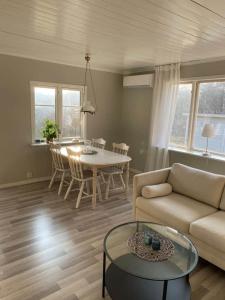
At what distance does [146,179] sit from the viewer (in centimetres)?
317

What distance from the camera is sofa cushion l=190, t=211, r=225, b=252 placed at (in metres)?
2.17

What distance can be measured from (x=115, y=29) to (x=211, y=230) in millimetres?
2389

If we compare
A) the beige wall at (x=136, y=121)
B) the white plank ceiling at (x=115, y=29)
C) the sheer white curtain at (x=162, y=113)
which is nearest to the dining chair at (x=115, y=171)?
the sheer white curtain at (x=162, y=113)

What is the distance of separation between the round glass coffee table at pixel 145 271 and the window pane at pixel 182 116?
284 cm

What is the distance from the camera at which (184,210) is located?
105 inches

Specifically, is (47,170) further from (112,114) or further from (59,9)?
(59,9)

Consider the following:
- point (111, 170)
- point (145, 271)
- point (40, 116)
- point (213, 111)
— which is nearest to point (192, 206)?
point (145, 271)

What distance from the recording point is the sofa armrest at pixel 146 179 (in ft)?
10.2

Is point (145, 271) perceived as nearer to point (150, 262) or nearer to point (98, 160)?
point (150, 262)

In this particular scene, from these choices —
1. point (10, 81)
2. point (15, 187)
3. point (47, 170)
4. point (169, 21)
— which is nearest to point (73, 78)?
point (10, 81)

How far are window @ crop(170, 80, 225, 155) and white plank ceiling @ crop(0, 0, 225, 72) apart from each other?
55 cm

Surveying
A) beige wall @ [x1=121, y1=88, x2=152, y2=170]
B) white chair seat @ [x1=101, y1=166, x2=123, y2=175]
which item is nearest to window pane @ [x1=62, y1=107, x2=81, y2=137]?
beige wall @ [x1=121, y1=88, x2=152, y2=170]

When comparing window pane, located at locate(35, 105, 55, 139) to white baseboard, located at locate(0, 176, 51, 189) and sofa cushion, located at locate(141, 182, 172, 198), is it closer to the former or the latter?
white baseboard, located at locate(0, 176, 51, 189)

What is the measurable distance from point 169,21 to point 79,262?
2645 millimetres
